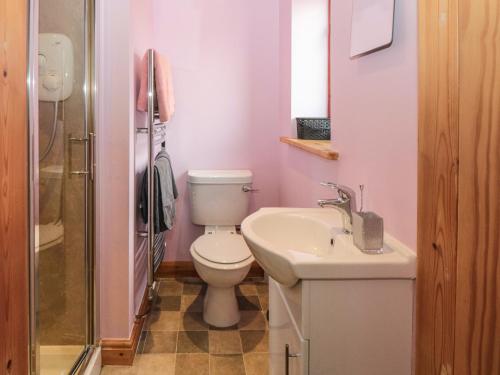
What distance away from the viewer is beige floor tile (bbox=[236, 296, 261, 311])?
279cm

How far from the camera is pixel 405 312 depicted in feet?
3.83

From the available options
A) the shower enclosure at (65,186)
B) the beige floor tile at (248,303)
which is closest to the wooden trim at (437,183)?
the shower enclosure at (65,186)

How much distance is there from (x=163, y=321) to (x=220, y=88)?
157 centimetres

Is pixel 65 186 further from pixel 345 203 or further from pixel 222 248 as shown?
pixel 345 203

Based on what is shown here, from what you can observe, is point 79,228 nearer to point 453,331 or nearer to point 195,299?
point 195,299

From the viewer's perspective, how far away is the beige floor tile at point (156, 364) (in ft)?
6.88

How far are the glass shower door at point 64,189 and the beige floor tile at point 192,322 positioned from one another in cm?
60

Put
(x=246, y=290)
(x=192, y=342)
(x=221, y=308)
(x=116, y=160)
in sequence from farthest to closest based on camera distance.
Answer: (x=246, y=290) → (x=221, y=308) → (x=192, y=342) → (x=116, y=160)

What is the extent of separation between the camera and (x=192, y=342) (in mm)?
2371

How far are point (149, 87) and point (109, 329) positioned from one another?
114cm

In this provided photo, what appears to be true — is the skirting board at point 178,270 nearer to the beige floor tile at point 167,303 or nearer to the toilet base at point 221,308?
the beige floor tile at point 167,303

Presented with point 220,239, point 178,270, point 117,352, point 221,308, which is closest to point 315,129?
point 220,239

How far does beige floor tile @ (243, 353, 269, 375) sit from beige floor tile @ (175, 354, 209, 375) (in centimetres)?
19

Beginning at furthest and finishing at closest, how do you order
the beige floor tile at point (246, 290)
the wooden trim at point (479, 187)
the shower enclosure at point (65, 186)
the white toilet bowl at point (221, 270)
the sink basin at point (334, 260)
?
the beige floor tile at point (246, 290) < the white toilet bowl at point (221, 270) < the shower enclosure at point (65, 186) < the sink basin at point (334, 260) < the wooden trim at point (479, 187)
